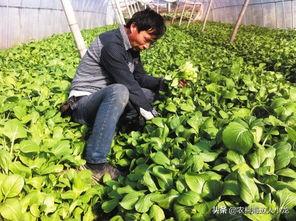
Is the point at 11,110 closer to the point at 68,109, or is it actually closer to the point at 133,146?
the point at 68,109

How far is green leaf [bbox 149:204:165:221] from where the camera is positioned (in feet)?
6.73

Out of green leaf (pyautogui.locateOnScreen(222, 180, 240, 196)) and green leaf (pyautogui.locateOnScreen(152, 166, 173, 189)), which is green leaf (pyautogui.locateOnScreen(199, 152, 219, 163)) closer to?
green leaf (pyautogui.locateOnScreen(152, 166, 173, 189))

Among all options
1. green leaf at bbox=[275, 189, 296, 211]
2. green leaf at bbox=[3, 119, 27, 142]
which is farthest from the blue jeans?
green leaf at bbox=[275, 189, 296, 211]

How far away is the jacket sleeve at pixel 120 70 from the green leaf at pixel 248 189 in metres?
1.54

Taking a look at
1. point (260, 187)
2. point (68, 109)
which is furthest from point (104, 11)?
point (260, 187)

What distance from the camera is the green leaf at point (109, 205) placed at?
2.43 m

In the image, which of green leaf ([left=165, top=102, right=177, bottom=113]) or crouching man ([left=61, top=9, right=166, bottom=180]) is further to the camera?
green leaf ([left=165, top=102, right=177, bottom=113])

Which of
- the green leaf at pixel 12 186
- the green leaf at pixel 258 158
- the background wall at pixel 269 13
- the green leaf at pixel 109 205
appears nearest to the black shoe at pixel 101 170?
the green leaf at pixel 109 205

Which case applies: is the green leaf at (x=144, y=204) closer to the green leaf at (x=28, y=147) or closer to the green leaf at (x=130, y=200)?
the green leaf at (x=130, y=200)

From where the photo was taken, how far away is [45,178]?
8.45 ft

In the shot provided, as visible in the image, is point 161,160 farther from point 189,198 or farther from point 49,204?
point 49,204

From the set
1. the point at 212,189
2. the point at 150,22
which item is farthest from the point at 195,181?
the point at 150,22

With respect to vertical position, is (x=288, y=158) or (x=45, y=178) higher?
(x=288, y=158)

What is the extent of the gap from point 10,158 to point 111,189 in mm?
687
